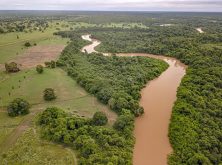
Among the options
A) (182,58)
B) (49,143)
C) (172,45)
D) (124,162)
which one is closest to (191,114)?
(124,162)

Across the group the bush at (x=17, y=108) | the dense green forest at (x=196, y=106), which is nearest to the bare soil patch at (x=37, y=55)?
the dense green forest at (x=196, y=106)

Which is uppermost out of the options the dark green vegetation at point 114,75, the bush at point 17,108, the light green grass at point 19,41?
the light green grass at point 19,41

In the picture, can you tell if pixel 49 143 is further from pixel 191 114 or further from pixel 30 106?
pixel 191 114

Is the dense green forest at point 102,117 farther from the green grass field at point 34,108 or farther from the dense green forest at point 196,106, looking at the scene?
the dense green forest at point 196,106

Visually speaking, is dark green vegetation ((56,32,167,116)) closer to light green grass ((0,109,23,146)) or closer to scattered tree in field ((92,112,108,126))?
scattered tree in field ((92,112,108,126))

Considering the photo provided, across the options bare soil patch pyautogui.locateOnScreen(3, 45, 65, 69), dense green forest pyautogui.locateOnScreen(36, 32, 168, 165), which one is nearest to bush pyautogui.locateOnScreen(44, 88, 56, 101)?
dense green forest pyautogui.locateOnScreen(36, 32, 168, 165)

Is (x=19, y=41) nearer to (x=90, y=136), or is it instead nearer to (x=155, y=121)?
(x=155, y=121)
